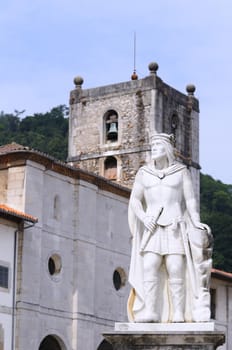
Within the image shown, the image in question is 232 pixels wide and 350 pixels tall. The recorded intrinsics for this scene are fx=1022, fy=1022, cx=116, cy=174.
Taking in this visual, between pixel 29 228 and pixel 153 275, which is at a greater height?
pixel 29 228

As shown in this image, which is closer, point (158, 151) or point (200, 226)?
point (200, 226)

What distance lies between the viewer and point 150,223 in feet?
33.9

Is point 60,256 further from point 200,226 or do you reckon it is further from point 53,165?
point 200,226

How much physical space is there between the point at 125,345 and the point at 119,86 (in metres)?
45.2

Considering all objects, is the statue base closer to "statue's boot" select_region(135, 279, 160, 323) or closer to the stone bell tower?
"statue's boot" select_region(135, 279, 160, 323)

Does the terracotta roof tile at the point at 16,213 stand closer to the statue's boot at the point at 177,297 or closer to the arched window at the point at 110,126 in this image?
the arched window at the point at 110,126

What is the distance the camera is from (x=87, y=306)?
3884 centimetres

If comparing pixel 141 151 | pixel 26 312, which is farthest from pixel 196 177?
pixel 26 312

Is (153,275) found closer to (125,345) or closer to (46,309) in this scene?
(125,345)

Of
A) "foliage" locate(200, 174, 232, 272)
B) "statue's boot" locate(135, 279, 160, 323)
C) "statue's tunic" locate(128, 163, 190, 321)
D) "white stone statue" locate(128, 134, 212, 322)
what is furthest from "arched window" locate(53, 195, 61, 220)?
"statue's boot" locate(135, 279, 160, 323)

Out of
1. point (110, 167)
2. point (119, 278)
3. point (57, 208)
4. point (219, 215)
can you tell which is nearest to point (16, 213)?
point (57, 208)

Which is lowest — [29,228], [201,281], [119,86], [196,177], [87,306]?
[201,281]

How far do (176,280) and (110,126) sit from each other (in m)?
44.7

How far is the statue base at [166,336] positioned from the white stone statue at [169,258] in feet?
0.38
